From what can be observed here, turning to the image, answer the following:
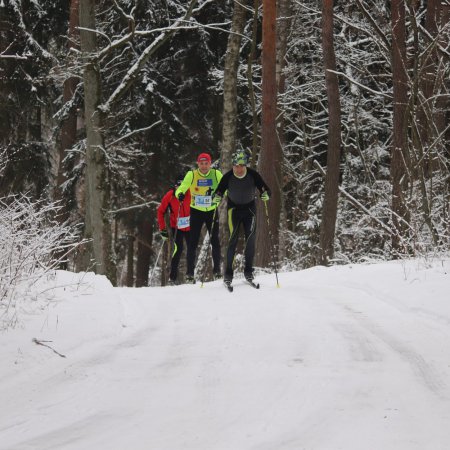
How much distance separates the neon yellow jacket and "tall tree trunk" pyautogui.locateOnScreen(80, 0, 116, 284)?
9.98ft

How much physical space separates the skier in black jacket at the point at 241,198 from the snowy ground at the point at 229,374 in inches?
80.2

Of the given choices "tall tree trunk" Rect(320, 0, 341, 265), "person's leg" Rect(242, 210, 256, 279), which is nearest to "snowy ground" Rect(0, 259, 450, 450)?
"person's leg" Rect(242, 210, 256, 279)

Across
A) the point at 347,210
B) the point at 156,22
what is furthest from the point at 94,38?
the point at 347,210

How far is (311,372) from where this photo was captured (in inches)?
185

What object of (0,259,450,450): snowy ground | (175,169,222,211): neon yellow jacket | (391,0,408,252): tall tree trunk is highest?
(391,0,408,252): tall tree trunk

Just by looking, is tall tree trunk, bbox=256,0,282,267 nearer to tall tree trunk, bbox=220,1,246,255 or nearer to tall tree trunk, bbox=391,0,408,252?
tall tree trunk, bbox=220,1,246,255

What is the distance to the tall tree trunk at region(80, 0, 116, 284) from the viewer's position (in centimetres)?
1289

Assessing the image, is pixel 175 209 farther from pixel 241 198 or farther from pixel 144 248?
pixel 144 248

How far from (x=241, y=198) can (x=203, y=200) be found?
1003mm

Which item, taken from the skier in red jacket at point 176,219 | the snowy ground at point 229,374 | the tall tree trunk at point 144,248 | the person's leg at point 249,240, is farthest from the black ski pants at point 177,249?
the tall tree trunk at point 144,248

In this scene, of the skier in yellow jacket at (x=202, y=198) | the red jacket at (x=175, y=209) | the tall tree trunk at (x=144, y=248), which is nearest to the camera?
the skier in yellow jacket at (x=202, y=198)

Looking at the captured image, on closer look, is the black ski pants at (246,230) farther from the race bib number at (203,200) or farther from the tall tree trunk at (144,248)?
the tall tree trunk at (144,248)

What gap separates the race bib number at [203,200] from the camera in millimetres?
10641

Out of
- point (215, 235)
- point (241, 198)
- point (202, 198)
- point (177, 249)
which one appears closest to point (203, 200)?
point (202, 198)
